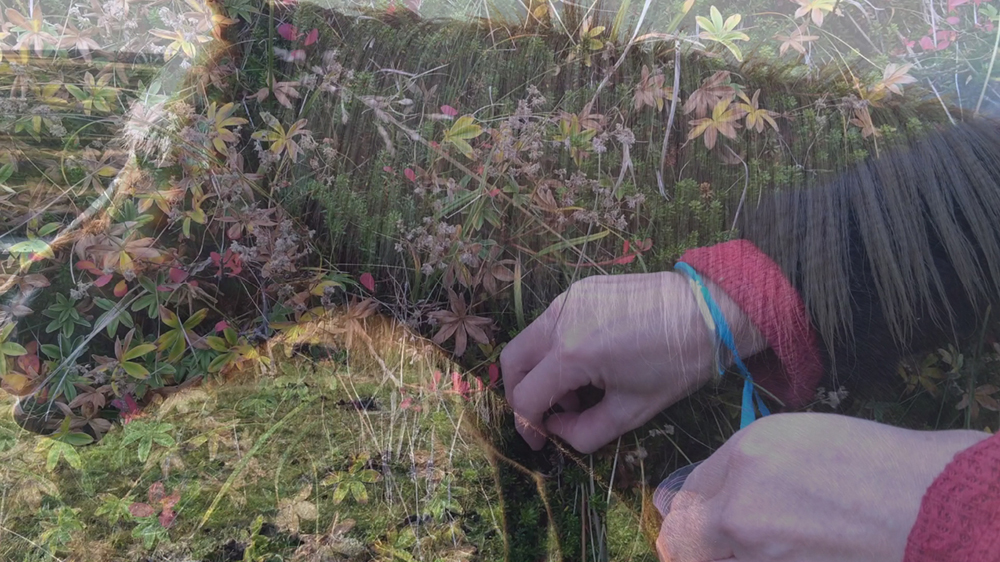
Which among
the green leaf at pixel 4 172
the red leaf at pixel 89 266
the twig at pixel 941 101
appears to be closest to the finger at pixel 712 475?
the twig at pixel 941 101

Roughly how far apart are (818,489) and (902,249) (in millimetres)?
358

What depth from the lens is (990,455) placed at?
61 cm

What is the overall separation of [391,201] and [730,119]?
0.54 meters

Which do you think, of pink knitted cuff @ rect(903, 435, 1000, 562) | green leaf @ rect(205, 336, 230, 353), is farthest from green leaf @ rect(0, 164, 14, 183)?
pink knitted cuff @ rect(903, 435, 1000, 562)

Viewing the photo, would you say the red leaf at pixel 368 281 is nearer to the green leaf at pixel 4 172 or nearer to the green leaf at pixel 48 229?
the green leaf at pixel 48 229

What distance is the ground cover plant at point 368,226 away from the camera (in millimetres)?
900

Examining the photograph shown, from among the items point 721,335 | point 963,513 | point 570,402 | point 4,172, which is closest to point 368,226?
point 570,402

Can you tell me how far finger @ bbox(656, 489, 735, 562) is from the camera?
75cm

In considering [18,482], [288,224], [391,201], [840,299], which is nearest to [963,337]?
[840,299]

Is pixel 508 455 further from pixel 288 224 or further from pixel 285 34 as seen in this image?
pixel 285 34

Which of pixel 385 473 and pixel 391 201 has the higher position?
pixel 391 201

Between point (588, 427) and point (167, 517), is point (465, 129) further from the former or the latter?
point (167, 517)

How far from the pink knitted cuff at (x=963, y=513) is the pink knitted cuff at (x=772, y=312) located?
0.73ft

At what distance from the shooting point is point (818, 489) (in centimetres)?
69
